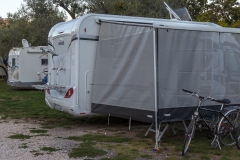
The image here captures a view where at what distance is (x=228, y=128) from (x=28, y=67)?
43.7ft

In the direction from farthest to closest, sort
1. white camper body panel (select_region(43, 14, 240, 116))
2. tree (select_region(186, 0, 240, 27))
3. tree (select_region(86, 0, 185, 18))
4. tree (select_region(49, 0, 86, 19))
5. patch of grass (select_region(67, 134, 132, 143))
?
tree (select_region(186, 0, 240, 27)) → tree (select_region(49, 0, 86, 19)) → tree (select_region(86, 0, 185, 18)) → white camper body panel (select_region(43, 14, 240, 116)) → patch of grass (select_region(67, 134, 132, 143))

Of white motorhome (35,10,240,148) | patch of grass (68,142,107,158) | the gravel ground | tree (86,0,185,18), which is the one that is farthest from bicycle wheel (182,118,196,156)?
tree (86,0,185,18)

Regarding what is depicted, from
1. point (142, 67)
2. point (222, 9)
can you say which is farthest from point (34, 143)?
point (222, 9)

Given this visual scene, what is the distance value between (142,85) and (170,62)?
658mm

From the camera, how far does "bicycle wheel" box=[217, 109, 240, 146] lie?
654cm

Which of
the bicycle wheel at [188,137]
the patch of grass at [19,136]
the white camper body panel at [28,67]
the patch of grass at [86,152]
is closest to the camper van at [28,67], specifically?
the white camper body panel at [28,67]

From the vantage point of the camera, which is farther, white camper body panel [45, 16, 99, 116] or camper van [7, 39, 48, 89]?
camper van [7, 39, 48, 89]

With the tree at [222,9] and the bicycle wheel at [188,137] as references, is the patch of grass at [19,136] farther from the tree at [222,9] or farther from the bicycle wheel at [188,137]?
the tree at [222,9]

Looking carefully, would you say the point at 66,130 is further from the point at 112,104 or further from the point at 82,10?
the point at 82,10

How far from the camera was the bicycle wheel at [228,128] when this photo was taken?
654 centimetres

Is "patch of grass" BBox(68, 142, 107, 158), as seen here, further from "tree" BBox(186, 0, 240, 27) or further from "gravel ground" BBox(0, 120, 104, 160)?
"tree" BBox(186, 0, 240, 27)

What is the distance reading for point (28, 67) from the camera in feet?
60.3

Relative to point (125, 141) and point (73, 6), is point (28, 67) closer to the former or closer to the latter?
point (73, 6)

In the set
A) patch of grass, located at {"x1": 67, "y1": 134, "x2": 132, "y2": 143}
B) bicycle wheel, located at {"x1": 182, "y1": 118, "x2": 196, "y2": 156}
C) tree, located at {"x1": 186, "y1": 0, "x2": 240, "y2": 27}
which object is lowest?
patch of grass, located at {"x1": 67, "y1": 134, "x2": 132, "y2": 143}
